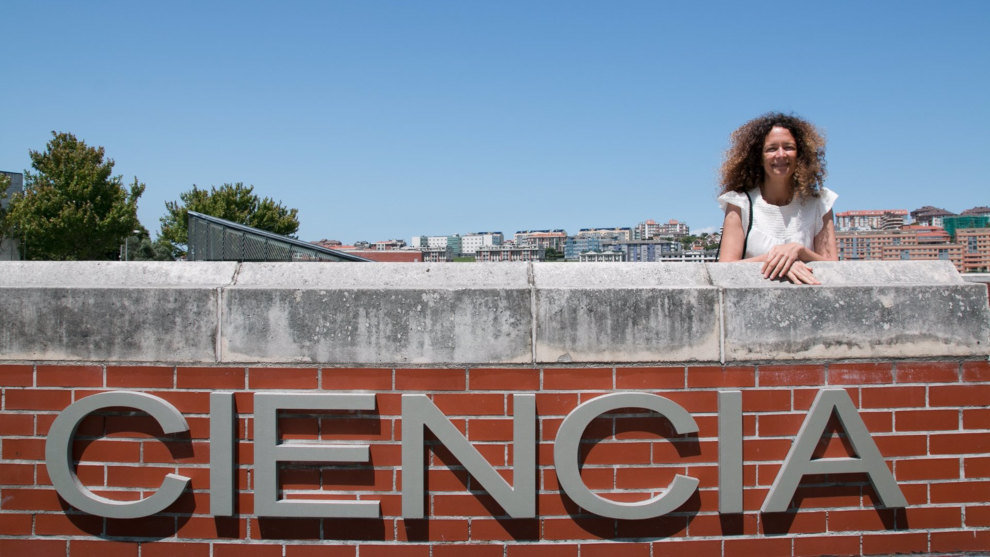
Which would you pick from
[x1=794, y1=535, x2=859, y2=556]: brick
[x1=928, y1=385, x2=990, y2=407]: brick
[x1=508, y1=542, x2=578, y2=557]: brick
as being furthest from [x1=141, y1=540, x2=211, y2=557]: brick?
[x1=928, y1=385, x2=990, y2=407]: brick

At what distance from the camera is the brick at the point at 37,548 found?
8.44 feet

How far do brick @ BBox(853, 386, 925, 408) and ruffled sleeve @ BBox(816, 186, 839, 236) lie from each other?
90cm

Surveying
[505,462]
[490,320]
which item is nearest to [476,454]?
[505,462]

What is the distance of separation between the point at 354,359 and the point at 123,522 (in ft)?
3.69

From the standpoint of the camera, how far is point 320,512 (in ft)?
8.17

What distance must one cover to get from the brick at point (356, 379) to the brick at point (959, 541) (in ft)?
7.44

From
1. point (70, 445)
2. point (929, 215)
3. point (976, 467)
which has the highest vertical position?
point (929, 215)

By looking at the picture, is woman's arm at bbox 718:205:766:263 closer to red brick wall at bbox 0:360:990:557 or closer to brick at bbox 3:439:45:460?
red brick wall at bbox 0:360:990:557

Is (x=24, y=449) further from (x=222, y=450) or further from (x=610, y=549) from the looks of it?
(x=610, y=549)

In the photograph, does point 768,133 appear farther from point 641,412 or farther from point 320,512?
point 320,512

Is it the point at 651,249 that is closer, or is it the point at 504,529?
the point at 504,529

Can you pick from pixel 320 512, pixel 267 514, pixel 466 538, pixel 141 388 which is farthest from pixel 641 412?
pixel 141 388

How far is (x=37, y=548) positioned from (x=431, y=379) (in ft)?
5.59

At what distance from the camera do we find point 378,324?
250 centimetres
